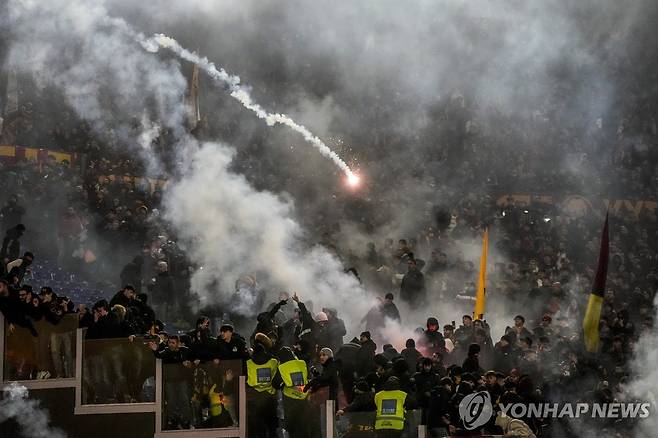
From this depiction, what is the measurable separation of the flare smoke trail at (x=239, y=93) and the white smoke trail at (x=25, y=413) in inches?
517

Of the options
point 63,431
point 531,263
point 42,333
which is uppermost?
point 531,263

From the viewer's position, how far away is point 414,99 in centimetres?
2880

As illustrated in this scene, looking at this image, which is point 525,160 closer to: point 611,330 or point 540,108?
point 540,108

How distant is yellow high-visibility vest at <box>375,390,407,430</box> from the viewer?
11039 millimetres

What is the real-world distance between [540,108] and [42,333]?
18213mm

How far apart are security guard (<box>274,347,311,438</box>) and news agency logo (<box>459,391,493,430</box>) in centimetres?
156

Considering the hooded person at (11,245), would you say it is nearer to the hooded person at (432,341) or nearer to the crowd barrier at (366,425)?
the hooded person at (432,341)

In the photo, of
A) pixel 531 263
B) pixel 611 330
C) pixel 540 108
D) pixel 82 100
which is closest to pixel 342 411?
pixel 611 330

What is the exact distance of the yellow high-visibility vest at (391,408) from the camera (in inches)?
435

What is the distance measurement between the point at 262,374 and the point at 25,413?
2675 mm

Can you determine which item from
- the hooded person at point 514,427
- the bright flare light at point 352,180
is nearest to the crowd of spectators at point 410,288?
the hooded person at point 514,427

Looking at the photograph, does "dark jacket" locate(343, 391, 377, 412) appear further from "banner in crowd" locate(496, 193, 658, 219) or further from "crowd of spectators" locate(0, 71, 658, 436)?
"banner in crowd" locate(496, 193, 658, 219)

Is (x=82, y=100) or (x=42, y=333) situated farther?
(x=82, y=100)

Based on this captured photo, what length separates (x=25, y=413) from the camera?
1237 cm
